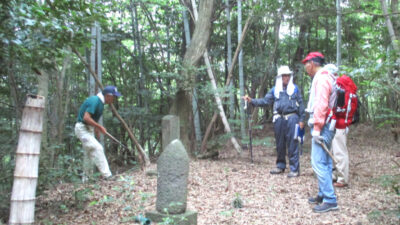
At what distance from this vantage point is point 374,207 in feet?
14.0

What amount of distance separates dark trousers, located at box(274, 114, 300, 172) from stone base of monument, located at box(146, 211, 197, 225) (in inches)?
104

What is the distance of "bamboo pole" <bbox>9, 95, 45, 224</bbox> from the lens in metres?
3.38

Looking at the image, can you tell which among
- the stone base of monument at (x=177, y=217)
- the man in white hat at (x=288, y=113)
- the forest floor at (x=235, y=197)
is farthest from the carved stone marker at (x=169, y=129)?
the stone base of monument at (x=177, y=217)

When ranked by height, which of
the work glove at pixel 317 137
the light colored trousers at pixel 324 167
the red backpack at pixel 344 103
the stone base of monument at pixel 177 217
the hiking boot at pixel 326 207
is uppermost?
the red backpack at pixel 344 103

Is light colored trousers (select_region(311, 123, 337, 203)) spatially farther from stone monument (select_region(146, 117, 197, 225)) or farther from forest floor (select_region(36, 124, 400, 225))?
stone monument (select_region(146, 117, 197, 225))

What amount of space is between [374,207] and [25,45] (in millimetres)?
4166

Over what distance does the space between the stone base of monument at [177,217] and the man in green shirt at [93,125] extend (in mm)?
2086

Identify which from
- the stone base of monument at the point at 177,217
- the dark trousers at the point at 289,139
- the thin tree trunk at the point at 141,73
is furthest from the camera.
A: the thin tree trunk at the point at 141,73

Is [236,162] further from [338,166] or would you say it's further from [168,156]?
[168,156]

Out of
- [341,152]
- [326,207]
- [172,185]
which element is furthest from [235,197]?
[341,152]

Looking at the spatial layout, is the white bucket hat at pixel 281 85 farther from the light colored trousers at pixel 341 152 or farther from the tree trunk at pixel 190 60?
the tree trunk at pixel 190 60

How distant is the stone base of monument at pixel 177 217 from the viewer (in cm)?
370

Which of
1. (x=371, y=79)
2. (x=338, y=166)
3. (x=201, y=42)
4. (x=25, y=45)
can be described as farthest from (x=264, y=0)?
(x=25, y=45)

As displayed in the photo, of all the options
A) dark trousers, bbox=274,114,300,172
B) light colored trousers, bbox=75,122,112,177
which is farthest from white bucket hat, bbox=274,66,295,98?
light colored trousers, bbox=75,122,112,177
